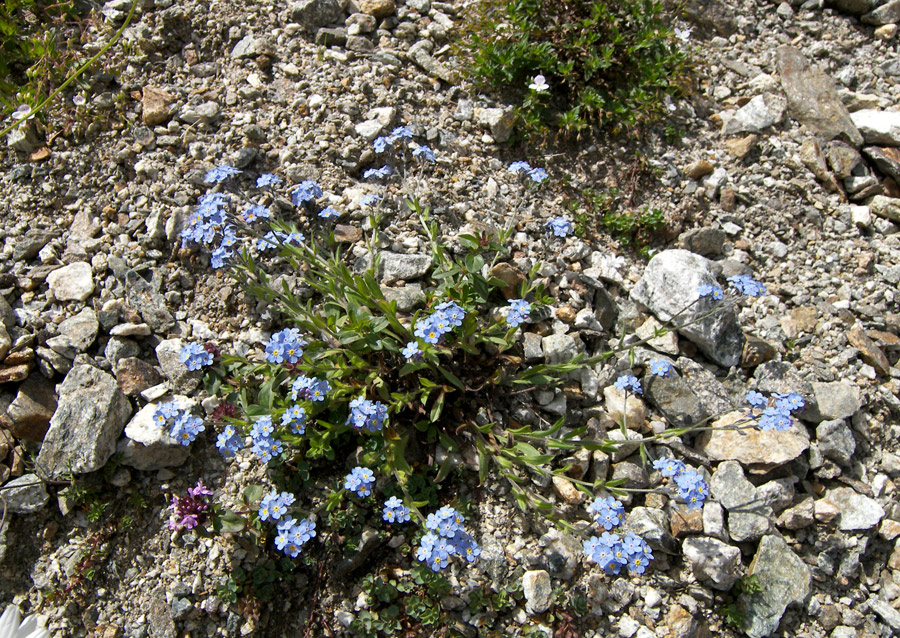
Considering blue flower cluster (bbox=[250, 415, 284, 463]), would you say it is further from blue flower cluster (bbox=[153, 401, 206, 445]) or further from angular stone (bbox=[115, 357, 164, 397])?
angular stone (bbox=[115, 357, 164, 397])

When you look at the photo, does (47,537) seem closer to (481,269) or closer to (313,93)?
(481,269)

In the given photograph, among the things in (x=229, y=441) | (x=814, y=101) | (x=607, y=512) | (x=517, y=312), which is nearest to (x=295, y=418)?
(x=229, y=441)

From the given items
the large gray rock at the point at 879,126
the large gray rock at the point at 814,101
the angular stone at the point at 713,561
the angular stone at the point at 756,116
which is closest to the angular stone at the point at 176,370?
the angular stone at the point at 713,561

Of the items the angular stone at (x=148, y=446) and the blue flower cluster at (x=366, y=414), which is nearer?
the blue flower cluster at (x=366, y=414)

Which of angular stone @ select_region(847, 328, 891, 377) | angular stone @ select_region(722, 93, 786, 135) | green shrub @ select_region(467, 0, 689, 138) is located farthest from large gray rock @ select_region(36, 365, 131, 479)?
angular stone @ select_region(722, 93, 786, 135)

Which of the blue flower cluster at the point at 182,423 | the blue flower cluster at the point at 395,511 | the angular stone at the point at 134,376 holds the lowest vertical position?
the blue flower cluster at the point at 395,511

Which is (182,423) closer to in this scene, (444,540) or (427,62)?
(444,540)

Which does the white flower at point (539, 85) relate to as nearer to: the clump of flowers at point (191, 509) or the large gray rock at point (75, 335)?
the large gray rock at point (75, 335)
